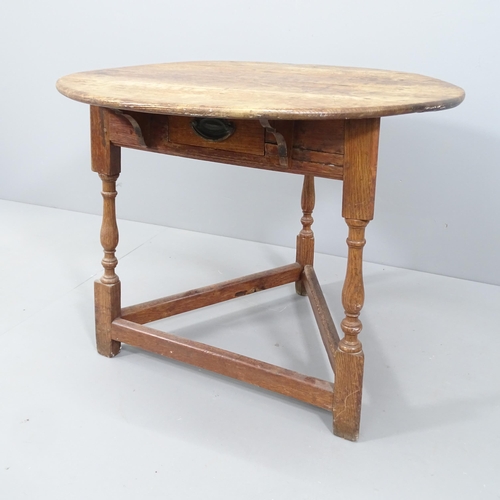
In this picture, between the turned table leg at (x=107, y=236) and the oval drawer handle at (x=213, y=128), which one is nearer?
the oval drawer handle at (x=213, y=128)

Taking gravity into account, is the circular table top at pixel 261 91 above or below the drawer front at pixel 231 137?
above

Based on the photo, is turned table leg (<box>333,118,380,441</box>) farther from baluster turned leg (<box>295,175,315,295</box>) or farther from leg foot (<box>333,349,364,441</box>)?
baluster turned leg (<box>295,175,315,295</box>)

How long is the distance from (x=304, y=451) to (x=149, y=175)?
2147mm

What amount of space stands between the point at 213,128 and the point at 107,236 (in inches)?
24.0

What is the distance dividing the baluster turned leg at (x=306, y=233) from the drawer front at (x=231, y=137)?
2.69ft

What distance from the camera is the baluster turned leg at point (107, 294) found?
2252 mm

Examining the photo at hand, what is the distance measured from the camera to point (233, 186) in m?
3.44

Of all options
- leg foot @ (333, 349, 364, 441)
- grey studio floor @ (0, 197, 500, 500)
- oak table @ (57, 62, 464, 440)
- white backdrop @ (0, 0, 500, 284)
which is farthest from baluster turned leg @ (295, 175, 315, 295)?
leg foot @ (333, 349, 364, 441)

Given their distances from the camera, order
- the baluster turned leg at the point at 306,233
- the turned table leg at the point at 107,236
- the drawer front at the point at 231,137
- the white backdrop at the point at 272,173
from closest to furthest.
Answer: the drawer front at the point at 231,137 → the turned table leg at the point at 107,236 → the baluster turned leg at the point at 306,233 → the white backdrop at the point at 272,173

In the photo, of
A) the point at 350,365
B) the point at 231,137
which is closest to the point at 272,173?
the point at 231,137

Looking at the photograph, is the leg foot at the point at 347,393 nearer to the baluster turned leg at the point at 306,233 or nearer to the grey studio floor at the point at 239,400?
the grey studio floor at the point at 239,400

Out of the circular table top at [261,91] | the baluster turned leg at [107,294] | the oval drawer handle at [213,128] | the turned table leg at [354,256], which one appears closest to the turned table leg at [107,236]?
the baluster turned leg at [107,294]

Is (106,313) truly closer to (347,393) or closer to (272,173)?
(347,393)

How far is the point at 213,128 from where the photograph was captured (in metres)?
1.86
